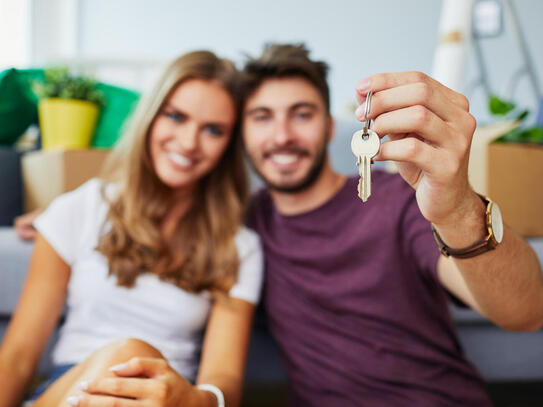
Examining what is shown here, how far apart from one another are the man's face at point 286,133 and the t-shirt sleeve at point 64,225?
388 mm

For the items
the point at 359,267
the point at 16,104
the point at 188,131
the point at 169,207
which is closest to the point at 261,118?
the point at 188,131

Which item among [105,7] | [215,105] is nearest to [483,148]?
[215,105]

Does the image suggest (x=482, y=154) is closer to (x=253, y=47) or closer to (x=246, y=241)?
(x=246, y=241)

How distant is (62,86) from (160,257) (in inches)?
26.3

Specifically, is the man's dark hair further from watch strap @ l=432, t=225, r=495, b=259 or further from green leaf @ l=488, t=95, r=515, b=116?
watch strap @ l=432, t=225, r=495, b=259

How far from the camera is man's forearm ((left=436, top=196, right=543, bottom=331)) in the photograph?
50 cm

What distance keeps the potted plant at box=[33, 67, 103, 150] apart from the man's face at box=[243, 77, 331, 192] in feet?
1.74

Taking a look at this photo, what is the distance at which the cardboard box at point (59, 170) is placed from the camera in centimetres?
118

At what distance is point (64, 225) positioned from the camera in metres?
0.90

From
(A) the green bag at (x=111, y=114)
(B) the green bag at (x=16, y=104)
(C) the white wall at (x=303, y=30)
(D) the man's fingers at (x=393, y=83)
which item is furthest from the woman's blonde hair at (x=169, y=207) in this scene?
(C) the white wall at (x=303, y=30)

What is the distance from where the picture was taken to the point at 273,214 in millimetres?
1054

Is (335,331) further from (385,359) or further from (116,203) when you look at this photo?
(116,203)

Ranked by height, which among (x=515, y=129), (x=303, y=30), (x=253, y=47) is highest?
(x=303, y=30)

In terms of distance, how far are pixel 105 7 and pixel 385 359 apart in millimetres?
2398
